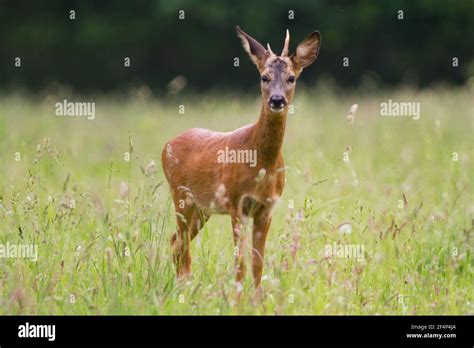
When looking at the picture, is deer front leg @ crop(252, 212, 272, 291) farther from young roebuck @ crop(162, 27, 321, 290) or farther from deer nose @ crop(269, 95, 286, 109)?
deer nose @ crop(269, 95, 286, 109)

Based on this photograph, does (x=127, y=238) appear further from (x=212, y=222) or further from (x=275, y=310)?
(x=212, y=222)

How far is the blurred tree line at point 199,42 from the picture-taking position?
26.1 metres

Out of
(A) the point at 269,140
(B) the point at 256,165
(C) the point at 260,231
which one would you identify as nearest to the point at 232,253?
(C) the point at 260,231

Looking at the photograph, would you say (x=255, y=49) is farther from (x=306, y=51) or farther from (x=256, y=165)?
(x=256, y=165)

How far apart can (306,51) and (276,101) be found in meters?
0.57

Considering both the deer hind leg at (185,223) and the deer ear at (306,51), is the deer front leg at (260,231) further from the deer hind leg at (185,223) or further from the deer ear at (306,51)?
the deer ear at (306,51)

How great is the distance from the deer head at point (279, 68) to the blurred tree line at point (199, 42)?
63.5ft

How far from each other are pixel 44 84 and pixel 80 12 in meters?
2.58

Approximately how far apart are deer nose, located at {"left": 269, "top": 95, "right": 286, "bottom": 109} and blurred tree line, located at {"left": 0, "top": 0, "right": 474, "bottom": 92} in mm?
19797

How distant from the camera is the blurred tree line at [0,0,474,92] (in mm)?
26125

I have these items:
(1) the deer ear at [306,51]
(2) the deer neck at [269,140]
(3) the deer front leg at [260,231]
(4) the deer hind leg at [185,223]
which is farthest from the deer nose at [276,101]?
(4) the deer hind leg at [185,223]

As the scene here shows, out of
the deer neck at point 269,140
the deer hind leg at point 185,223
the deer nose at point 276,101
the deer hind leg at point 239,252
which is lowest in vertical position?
the deer hind leg at point 239,252

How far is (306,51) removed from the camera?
21.1 ft

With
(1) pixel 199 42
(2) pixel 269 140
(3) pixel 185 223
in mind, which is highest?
(1) pixel 199 42
